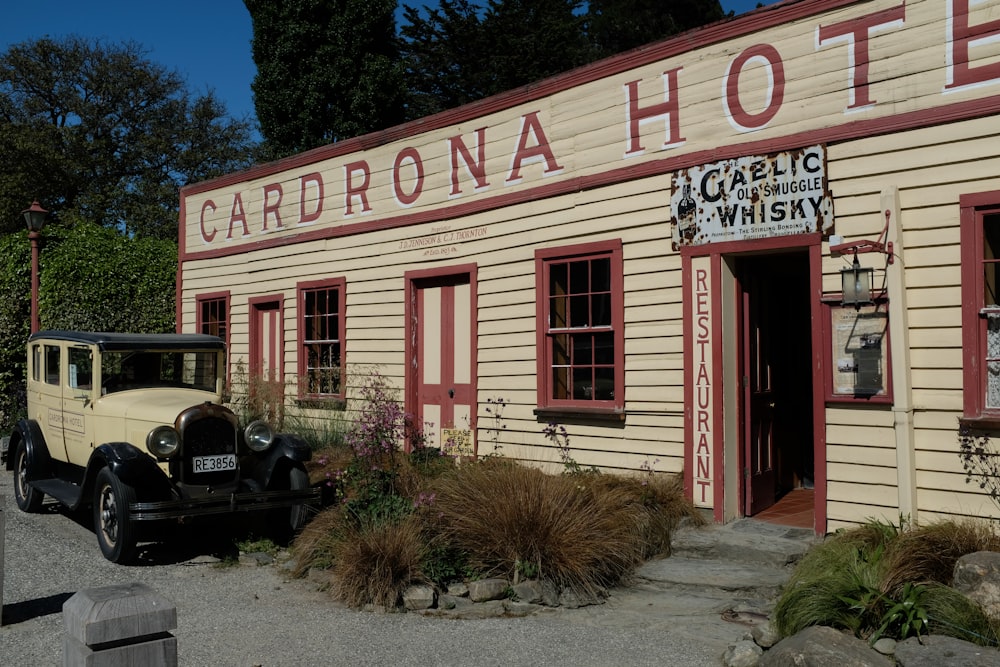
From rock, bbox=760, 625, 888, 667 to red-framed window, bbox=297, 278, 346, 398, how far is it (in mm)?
8346

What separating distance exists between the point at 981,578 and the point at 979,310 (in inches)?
87.7

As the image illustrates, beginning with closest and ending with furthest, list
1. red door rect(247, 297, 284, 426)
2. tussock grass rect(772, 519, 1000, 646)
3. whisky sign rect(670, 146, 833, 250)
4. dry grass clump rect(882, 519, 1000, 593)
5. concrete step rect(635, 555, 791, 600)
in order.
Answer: tussock grass rect(772, 519, 1000, 646)
dry grass clump rect(882, 519, 1000, 593)
concrete step rect(635, 555, 791, 600)
whisky sign rect(670, 146, 833, 250)
red door rect(247, 297, 284, 426)

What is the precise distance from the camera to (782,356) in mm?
9078

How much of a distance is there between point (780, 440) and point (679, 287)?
2042 mm

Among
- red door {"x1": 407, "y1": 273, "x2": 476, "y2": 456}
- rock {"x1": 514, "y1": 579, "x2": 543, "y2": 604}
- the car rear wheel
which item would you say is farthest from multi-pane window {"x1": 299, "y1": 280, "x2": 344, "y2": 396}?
rock {"x1": 514, "y1": 579, "x2": 543, "y2": 604}

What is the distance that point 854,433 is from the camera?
7156mm

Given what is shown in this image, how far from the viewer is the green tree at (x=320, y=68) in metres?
24.1

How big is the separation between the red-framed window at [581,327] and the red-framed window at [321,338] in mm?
3824

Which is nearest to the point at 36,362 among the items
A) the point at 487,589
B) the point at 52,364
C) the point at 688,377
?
the point at 52,364

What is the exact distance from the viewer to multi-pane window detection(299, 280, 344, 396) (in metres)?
12.5

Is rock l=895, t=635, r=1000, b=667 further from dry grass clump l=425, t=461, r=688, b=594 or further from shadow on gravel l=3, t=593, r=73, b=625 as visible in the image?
shadow on gravel l=3, t=593, r=73, b=625

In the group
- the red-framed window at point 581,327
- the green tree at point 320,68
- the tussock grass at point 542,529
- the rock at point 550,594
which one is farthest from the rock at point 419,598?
the green tree at point 320,68

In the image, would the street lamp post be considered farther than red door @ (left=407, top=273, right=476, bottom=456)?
Yes

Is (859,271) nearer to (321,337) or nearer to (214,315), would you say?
(321,337)
